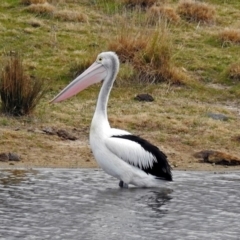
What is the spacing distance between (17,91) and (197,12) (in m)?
6.68

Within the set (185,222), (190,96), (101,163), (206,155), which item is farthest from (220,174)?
(190,96)

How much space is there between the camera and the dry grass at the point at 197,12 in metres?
17.2

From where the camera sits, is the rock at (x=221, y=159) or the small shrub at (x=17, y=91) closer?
the rock at (x=221, y=159)

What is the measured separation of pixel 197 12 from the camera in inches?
679

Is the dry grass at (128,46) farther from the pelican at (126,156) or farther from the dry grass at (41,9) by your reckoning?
the pelican at (126,156)

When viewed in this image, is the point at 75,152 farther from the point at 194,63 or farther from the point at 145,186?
the point at 194,63

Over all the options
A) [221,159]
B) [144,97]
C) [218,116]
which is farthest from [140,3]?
[221,159]

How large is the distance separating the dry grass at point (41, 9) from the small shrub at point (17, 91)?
5.16 meters

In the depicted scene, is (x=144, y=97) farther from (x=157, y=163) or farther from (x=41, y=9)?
(x=41, y=9)

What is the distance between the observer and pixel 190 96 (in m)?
13.0

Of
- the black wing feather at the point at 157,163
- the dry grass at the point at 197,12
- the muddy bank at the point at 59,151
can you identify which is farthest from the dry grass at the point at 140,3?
the black wing feather at the point at 157,163

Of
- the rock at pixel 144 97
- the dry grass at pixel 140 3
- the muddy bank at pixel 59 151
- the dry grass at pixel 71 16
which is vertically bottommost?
the muddy bank at pixel 59 151

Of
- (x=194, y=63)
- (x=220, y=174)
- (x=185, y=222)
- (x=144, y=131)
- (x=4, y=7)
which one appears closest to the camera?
(x=185, y=222)

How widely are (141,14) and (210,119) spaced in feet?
19.0
